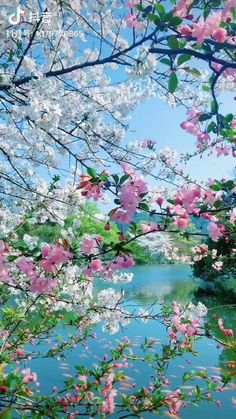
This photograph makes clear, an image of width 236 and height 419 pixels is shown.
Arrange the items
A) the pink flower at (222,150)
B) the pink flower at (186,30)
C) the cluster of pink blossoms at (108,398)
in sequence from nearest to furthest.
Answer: the pink flower at (186,30) < the pink flower at (222,150) < the cluster of pink blossoms at (108,398)

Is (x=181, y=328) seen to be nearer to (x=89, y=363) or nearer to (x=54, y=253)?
(x=54, y=253)

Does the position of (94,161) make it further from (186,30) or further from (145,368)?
(145,368)

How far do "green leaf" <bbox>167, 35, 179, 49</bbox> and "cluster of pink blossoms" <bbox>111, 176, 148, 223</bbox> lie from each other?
20.2 inches

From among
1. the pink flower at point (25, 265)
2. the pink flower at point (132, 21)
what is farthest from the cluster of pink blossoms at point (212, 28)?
the pink flower at point (25, 265)

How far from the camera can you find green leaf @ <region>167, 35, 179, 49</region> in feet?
4.34

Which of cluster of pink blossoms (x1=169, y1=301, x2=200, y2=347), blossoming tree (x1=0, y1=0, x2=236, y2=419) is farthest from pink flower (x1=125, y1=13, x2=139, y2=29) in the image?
cluster of pink blossoms (x1=169, y1=301, x2=200, y2=347)

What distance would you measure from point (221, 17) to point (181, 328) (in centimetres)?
288

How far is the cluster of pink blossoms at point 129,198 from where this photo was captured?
1.47 meters

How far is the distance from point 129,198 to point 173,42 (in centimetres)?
60

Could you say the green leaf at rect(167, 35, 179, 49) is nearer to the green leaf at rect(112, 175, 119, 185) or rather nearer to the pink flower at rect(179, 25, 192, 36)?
the pink flower at rect(179, 25, 192, 36)

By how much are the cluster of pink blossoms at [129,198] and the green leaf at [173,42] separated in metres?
0.51

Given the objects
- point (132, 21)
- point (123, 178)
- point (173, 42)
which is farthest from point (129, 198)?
point (132, 21)

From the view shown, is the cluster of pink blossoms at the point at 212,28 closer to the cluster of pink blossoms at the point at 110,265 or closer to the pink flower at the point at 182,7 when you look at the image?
the pink flower at the point at 182,7

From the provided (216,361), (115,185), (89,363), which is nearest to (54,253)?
(115,185)
